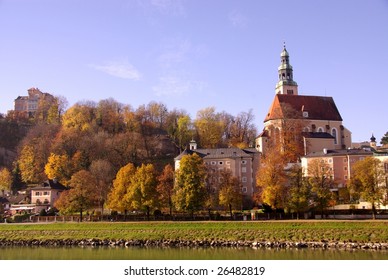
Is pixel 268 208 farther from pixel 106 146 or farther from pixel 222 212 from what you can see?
pixel 106 146

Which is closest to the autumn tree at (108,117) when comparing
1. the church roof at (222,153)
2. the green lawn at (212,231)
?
the church roof at (222,153)

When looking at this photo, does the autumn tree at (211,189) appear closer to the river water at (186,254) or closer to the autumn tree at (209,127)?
the river water at (186,254)

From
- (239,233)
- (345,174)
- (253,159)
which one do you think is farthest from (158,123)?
(239,233)

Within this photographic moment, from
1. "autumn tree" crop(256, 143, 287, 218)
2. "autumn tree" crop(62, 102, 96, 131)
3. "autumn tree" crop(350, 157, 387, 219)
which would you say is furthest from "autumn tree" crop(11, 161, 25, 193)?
"autumn tree" crop(350, 157, 387, 219)

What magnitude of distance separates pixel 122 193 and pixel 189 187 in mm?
8169

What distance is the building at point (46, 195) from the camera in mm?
63938

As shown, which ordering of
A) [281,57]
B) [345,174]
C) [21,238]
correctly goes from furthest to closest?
1. [281,57]
2. [345,174]
3. [21,238]

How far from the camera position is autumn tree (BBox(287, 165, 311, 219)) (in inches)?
1783

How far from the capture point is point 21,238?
43.5 meters

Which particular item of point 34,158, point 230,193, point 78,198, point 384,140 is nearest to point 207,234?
point 230,193

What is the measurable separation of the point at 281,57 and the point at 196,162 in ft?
162

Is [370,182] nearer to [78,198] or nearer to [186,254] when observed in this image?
[186,254]

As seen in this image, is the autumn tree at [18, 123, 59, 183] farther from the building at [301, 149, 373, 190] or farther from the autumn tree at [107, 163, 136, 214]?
the building at [301, 149, 373, 190]

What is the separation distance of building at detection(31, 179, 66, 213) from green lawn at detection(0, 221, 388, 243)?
1609cm
